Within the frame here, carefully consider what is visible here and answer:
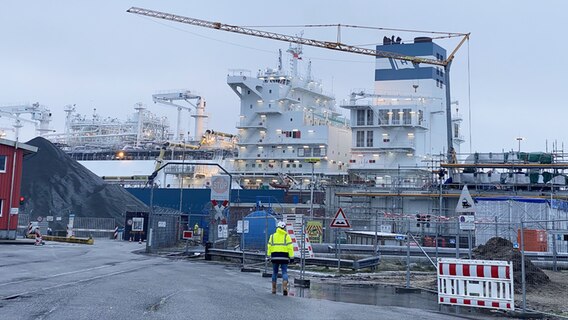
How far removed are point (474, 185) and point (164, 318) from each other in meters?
46.1

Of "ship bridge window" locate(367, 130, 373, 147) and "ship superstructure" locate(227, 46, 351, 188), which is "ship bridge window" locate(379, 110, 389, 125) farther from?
"ship superstructure" locate(227, 46, 351, 188)

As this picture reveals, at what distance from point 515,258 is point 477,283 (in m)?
6.23

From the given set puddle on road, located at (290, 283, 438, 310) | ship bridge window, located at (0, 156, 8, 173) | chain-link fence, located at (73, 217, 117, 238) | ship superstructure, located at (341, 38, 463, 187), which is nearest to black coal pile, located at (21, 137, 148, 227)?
chain-link fence, located at (73, 217, 117, 238)

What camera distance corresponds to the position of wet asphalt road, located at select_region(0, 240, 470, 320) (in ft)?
36.4

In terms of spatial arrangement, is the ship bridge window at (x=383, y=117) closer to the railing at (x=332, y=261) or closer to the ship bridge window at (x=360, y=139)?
the ship bridge window at (x=360, y=139)

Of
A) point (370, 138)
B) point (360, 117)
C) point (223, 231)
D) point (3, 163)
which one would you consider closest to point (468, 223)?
point (223, 231)

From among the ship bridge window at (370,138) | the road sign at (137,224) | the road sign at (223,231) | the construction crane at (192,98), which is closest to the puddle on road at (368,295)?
the road sign at (223,231)

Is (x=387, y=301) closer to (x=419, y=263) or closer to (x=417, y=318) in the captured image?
(x=417, y=318)

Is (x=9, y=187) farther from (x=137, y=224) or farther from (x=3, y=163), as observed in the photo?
(x=137, y=224)

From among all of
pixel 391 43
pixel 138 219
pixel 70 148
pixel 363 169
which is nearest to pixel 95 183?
pixel 138 219

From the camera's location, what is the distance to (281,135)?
80.2 meters

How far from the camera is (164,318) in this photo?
10.5 meters

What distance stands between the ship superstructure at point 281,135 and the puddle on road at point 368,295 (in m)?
58.7

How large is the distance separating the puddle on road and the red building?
2573cm
